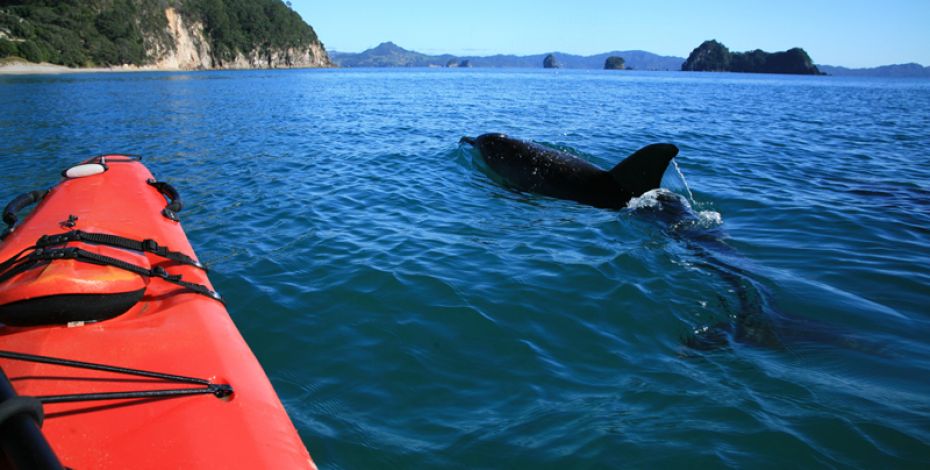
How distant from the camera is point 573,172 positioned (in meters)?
Answer: 10.3

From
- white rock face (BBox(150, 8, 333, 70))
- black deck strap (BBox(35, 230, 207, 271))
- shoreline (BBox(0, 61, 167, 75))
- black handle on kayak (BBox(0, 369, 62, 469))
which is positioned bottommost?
shoreline (BBox(0, 61, 167, 75))

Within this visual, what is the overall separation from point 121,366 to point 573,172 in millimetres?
8622

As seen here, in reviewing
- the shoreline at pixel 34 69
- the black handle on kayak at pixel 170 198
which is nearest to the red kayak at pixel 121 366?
the black handle on kayak at pixel 170 198

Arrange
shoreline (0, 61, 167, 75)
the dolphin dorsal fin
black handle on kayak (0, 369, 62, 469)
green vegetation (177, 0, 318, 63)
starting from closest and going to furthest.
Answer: black handle on kayak (0, 369, 62, 469)
the dolphin dorsal fin
shoreline (0, 61, 167, 75)
green vegetation (177, 0, 318, 63)

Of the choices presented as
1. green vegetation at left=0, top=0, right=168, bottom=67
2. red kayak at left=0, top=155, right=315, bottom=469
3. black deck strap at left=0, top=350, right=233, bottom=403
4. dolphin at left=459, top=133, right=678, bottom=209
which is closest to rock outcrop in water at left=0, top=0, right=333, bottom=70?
green vegetation at left=0, top=0, right=168, bottom=67

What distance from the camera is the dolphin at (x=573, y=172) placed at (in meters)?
9.12

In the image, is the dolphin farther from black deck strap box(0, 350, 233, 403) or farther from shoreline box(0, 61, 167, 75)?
shoreline box(0, 61, 167, 75)

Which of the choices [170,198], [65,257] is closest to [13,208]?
[170,198]

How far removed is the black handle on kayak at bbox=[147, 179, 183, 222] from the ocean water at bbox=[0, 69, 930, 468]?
111 centimetres

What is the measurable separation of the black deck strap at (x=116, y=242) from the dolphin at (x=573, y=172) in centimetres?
713

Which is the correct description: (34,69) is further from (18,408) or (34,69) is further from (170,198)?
(18,408)

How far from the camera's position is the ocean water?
13.3ft

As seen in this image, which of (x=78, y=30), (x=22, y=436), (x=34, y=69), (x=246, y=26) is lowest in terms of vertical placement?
(x=34, y=69)

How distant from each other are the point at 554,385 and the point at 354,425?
1.77 meters
